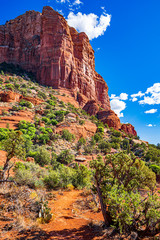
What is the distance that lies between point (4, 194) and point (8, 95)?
3451 centimetres

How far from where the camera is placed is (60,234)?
212 inches

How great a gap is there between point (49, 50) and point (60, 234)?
67891 mm

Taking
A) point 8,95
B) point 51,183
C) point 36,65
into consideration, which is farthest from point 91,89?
point 51,183

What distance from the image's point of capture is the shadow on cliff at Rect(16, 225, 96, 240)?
197 inches

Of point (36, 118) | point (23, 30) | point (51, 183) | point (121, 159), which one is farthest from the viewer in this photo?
point (23, 30)

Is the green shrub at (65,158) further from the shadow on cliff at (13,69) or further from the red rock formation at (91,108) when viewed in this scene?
the shadow on cliff at (13,69)

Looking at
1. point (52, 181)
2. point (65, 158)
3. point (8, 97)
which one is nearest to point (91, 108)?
point (8, 97)

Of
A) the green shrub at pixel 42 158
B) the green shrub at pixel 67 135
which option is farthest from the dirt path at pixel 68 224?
the green shrub at pixel 67 135

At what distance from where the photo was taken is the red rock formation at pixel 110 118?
5231cm

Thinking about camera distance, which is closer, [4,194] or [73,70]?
[4,194]

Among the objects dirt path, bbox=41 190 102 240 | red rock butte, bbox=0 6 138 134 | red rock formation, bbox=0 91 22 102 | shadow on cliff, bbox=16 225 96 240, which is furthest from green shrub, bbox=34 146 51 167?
red rock butte, bbox=0 6 138 134

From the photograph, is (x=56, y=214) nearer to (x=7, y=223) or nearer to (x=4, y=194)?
(x=7, y=223)

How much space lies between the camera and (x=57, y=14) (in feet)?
208

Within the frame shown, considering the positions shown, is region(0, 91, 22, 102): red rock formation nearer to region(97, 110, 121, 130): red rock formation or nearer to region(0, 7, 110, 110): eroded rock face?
region(0, 7, 110, 110): eroded rock face
